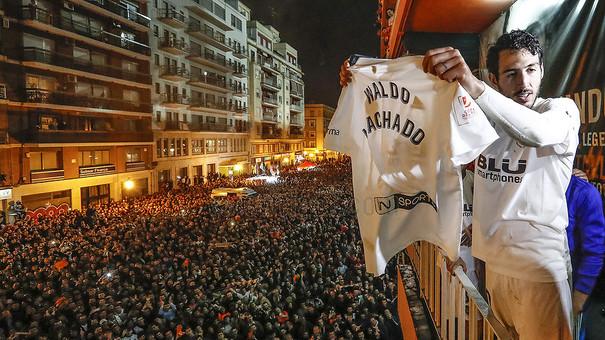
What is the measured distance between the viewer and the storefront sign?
29688 millimetres

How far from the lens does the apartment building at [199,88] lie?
3853cm

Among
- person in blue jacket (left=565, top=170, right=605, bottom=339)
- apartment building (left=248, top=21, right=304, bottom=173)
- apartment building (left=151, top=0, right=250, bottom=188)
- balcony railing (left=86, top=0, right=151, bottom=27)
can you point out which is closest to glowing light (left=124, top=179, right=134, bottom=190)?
apartment building (left=151, top=0, right=250, bottom=188)

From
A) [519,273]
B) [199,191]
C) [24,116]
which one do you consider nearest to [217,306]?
[519,273]

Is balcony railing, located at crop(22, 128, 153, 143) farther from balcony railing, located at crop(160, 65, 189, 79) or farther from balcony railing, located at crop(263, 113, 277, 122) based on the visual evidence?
balcony railing, located at crop(263, 113, 277, 122)

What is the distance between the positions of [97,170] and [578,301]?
32.7 metres

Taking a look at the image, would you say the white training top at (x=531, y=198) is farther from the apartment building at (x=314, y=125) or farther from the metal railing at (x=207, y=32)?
the apartment building at (x=314, y=125)

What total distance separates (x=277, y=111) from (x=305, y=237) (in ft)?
172

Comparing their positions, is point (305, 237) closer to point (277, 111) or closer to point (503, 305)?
point (503, 305)

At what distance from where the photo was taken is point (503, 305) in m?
2.81

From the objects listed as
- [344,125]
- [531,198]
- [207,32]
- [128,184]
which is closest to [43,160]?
[128,184]

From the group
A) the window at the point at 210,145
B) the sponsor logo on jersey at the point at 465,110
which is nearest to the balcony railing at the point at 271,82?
the window at the point at 210,145

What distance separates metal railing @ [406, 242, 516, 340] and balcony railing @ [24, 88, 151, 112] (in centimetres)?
2784

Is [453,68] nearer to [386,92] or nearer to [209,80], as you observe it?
[386,92]

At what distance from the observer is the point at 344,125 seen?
3408 mm
